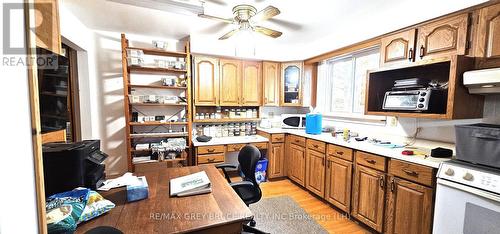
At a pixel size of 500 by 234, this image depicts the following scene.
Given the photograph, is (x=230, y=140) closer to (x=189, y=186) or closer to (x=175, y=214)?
(x=189, y=186)

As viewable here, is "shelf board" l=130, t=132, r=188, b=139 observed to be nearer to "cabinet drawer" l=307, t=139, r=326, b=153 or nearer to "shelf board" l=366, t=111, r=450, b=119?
"cabinet drawer" l=307, t=139, r=326, b=153

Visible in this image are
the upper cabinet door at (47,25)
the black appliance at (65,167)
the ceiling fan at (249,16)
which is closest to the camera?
the upper cabinet door at (47,25)

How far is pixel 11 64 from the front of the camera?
55 cm

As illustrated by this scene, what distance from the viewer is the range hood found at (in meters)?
1.37

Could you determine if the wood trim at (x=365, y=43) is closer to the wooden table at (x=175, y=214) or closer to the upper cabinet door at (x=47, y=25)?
the wooden table at (x=175, y=214)

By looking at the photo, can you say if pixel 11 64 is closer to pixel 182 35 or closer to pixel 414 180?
pixel 414 180

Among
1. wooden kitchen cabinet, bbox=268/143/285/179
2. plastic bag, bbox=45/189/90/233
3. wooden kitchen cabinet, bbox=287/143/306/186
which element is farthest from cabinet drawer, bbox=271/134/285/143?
plastic bag, bbox=45/189/90/233

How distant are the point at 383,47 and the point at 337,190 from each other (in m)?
1.67

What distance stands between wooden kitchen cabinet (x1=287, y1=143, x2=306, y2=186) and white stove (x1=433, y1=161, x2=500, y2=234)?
1.60 m

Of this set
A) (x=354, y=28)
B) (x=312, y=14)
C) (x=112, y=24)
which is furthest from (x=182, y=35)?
(x=354, y=28)

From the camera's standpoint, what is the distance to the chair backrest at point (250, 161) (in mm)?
1908

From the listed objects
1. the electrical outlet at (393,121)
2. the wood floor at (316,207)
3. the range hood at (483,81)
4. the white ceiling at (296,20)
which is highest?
the white ceiling at (296,20)

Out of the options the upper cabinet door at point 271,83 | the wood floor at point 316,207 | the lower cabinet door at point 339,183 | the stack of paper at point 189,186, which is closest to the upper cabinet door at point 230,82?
the upper cabinet door at point 271,83

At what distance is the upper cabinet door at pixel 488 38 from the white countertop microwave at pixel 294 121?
216cm
